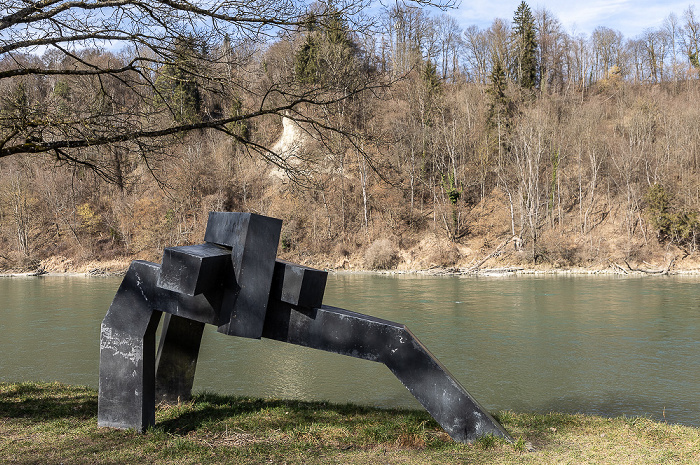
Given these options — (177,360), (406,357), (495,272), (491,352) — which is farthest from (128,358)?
(495,272)

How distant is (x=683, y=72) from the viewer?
7025cm

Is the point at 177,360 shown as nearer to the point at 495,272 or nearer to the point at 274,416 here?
the point at 274,416

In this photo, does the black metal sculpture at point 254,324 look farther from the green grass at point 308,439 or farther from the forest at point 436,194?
the forest at point 436,194

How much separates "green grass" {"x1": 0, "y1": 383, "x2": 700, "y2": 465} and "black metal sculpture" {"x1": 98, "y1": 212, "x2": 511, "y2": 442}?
0.29m

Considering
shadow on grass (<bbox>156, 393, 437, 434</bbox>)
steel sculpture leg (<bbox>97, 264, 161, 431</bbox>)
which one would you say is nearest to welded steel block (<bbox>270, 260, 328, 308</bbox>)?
steel sculpture leg (<bbox>97, 264, 161, 431</bbox>)

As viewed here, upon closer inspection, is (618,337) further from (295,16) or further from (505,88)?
(505,88)

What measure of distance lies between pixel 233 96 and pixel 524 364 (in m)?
8.49

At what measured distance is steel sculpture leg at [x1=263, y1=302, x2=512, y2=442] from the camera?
17.4ft

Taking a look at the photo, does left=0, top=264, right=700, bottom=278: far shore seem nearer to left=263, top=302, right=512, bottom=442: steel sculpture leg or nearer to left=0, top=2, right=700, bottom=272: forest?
left=0, top=2, right=700, bottom=272: forest

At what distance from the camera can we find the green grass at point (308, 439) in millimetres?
4770

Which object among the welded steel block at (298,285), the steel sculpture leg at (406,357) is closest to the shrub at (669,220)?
the steel sculpture leg at (406,357)

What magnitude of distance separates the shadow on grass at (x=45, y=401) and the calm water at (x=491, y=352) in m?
2.69

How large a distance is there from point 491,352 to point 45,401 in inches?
382

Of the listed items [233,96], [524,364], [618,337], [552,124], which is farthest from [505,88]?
[233,96]
